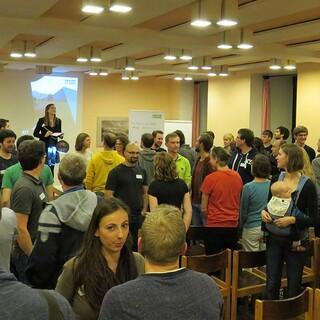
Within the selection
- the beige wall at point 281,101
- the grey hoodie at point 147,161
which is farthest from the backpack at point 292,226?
the beige wall at point 281,101

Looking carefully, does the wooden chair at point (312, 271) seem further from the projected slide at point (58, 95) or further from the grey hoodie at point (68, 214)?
the projected slide at point (58, 95)

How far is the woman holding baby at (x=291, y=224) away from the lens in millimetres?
3340

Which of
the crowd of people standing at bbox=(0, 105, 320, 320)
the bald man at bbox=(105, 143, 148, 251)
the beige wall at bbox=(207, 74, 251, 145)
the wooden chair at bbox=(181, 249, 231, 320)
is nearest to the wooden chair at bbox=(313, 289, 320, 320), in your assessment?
the crowd of people standing at bbox=(0, 105, 320, 320)

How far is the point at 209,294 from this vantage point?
5.14ft

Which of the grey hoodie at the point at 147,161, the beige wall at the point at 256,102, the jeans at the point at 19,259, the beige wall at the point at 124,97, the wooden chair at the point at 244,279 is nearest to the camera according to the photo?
the jeans at the point at 19,259

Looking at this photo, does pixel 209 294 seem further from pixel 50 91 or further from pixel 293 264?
pixel 50 91

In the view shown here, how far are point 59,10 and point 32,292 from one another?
5.18m

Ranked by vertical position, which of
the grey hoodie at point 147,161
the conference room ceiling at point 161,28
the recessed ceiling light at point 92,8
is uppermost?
the conference room ceiling at point 161,28

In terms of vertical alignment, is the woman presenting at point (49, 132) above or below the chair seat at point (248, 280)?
above

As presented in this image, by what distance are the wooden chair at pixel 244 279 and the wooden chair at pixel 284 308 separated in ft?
3.24

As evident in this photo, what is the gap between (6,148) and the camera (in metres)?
4.55

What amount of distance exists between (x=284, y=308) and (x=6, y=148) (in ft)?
9.98

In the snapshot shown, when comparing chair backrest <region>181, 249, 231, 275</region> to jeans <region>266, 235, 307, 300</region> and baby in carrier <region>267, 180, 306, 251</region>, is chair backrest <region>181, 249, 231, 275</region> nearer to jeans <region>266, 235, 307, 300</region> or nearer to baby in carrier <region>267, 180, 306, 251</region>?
jeans <region>266, 235, 307, 300</region>

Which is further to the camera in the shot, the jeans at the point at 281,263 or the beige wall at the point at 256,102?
the beige wall at the point at 256,102
